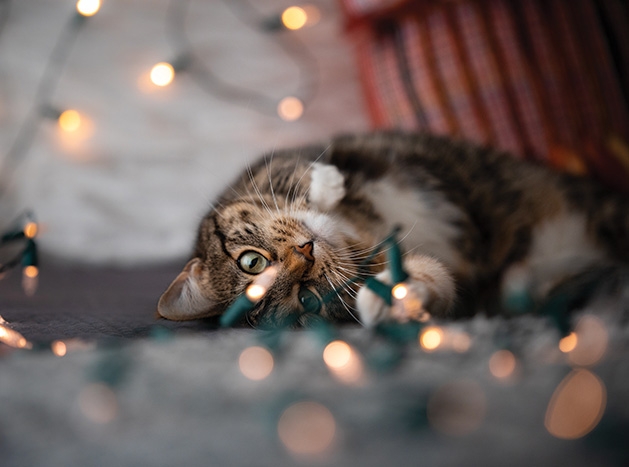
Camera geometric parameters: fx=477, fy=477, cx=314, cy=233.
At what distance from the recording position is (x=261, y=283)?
0.83 metres

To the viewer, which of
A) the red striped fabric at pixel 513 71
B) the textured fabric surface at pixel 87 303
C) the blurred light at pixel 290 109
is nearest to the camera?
the textured fabric surface at pixel 87 303

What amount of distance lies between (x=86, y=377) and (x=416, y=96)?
1.28 meters

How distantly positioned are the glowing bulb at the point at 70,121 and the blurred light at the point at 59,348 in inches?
41.3

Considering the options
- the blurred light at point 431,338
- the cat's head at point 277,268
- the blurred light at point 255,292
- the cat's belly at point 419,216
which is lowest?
the blurred light at point 431,338

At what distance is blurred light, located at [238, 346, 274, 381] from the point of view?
0.53 m

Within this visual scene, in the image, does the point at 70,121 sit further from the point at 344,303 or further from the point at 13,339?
the point at 344,303

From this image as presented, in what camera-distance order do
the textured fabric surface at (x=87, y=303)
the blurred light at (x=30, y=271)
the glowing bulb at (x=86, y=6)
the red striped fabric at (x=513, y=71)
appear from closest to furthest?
1. the textured fabric surface at (x=87, y=303)
2. the blurred light at (x=30, y=271)
3. the glowing bulb at (x=86, y=6)
4. the red striped fabric at (x=513, y=71)

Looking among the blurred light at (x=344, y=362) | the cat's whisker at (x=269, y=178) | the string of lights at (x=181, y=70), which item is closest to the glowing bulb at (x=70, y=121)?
the string of lights at (x=181, y=70)

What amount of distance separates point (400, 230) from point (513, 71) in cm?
95

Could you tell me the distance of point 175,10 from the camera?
61.0 inches

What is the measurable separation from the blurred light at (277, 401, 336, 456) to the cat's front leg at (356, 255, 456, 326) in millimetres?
261

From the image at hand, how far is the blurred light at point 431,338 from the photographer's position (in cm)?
59

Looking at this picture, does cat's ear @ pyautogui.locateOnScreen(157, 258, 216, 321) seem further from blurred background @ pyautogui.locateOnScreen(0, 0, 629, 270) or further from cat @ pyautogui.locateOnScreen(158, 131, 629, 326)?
blurred background @ pyautogui.locateOnScreen(0, 0, 629, 270)

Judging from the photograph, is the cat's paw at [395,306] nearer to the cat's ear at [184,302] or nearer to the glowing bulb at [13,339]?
the cat's ear at [184,302]
